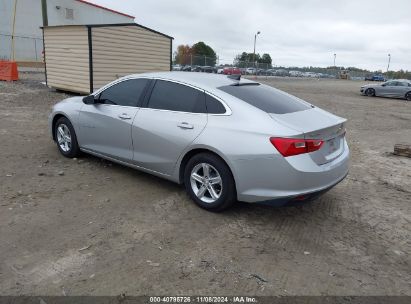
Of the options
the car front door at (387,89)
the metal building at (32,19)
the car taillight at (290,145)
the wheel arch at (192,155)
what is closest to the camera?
the car taillight at (290,145)

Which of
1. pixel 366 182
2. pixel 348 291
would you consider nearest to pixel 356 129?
pixel 366 182

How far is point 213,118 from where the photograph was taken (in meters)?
4.29

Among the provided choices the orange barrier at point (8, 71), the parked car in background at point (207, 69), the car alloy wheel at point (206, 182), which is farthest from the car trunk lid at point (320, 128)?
the parked car in background at point (207, 69)

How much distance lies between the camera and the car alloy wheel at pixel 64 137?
246 inches

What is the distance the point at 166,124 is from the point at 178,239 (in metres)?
1.52

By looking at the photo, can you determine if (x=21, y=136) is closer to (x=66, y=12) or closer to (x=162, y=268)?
(x=162, y=268)

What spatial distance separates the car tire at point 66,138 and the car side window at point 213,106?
266 cm

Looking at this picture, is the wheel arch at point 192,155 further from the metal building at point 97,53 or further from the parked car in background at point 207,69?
the parked car in background at point 207,69

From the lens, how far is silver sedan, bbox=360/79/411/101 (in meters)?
25.2

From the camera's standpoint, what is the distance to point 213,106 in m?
4.39

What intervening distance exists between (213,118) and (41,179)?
8.87ft

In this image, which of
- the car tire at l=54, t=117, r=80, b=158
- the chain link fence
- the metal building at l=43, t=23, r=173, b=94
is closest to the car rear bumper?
the car tire at l=54, t=117, r=80, b=158

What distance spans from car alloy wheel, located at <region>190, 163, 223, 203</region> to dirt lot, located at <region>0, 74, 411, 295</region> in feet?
0.64

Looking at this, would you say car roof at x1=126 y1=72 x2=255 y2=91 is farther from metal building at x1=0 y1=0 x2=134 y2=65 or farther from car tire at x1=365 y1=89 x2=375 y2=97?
metal building at x1=0 y1=0 x2=134 y2=65
